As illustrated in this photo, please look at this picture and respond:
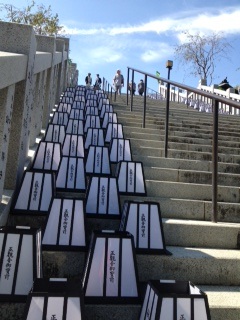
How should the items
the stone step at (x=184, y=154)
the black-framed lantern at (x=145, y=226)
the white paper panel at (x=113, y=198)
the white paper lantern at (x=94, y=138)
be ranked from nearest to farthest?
1. the black-framed lantern at (x=145, y=226)
2. the white paper panel at (x=113, y=198)
3. the stone step at (x=184, y=154)
4. the white paper lantern at (x=94, y=138)

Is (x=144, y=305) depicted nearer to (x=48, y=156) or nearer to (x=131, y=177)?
(x=131, y=177)

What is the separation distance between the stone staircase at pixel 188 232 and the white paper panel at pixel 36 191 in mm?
122

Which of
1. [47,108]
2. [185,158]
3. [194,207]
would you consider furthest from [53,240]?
[47,108]

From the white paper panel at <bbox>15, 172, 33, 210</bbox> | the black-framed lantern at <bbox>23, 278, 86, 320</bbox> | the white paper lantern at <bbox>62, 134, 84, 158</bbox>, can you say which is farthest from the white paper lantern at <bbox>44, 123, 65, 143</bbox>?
the black-framed lantern at <bbox>23, 278, 86, 320</bbox>

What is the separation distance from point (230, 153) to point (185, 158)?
83 centimetres

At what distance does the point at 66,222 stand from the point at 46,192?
0.52 metres

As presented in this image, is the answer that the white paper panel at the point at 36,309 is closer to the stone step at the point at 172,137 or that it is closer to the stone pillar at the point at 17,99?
the stone pillar at the point at 17,99

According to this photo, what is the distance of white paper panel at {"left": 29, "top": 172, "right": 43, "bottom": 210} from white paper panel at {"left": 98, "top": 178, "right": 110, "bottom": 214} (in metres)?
0.50

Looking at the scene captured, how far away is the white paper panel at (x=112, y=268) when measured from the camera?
1944mm

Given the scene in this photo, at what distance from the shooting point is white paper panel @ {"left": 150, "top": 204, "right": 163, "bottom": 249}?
240 cm

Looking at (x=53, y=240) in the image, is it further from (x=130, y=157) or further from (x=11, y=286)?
(x=130, y=157)

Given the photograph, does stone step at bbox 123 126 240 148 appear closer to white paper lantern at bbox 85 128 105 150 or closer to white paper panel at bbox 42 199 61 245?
white paper lantern at bbox 85 128 105 150

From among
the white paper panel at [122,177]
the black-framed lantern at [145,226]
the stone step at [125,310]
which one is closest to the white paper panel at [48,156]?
the white paper panel at [122,177]

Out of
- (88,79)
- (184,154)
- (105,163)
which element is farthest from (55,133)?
(88,79)
